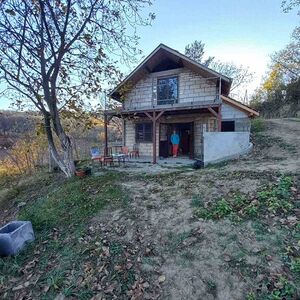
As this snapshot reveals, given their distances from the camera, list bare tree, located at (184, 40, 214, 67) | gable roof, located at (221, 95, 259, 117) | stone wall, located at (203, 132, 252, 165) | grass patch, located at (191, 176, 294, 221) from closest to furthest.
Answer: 1. grass patch, located at (191, 176, 294, 221)
2. stone wall, located at (203, 132, 252, 165)
3. gable roof, located at (221, 95, 259, 117)
4. bare tree, located at (184, 40, 214, 67)

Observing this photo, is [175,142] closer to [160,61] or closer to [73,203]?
[160,61]

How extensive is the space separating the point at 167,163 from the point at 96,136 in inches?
715

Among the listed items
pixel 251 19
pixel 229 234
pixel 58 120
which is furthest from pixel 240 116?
pixel 229 234

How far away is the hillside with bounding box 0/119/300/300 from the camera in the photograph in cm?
337

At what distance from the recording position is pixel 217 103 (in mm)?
11195

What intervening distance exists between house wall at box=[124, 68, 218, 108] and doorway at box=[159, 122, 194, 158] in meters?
1.73

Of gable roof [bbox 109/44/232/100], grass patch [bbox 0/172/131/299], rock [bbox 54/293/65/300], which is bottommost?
rock [bbox 54/293/65/300]

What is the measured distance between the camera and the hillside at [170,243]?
11.0 feet

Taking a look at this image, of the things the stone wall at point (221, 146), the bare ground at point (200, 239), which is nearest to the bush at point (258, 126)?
the stone wall at point (221, 146)

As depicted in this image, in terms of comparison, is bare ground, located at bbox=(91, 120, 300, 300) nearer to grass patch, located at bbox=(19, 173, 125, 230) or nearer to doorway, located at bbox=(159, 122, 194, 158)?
grass patch, located at bbox=(19, 173, 125, 230)

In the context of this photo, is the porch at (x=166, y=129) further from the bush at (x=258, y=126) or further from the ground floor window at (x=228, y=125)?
the bush at (x=258, y=126)

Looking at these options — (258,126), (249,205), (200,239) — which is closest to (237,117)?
(258,126)

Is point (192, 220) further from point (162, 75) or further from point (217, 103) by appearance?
point (162, 75)

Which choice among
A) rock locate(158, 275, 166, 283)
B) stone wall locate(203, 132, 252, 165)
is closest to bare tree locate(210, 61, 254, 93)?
stone wall locate(203, 132, 252, 165)
